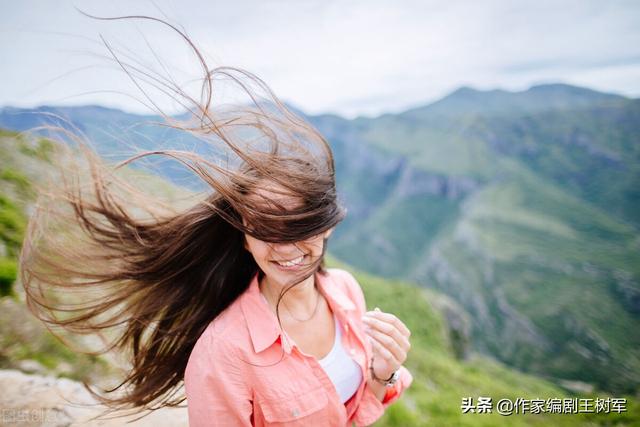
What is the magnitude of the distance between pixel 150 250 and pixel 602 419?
10.6 m

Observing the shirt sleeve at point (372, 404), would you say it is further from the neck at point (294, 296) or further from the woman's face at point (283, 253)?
the woman's face at point (283, 253)

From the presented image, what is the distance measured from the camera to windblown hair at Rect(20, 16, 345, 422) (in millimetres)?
2182

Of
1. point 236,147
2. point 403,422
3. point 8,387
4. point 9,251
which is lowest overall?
point 403,422

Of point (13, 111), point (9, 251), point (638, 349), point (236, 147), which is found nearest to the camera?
Result: point (236, 147)

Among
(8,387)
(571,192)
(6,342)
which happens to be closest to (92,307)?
(8,387)

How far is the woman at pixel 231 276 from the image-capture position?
2014mm

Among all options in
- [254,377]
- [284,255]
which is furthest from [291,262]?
[254,377]

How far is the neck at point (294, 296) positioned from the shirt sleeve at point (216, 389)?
0.56 metres

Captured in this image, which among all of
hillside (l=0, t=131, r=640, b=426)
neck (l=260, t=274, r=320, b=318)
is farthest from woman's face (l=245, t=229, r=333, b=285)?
hillside (l=0, t=131, r=640, b=426)

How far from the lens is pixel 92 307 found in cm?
259

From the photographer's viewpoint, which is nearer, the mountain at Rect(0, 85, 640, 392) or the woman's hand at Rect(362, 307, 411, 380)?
the woman's hand at Rect(362, 307, 411, 380)

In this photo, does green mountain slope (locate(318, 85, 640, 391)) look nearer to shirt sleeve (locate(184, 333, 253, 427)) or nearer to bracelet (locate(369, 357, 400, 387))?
bracelet (locate(369, 357, 400, 387))

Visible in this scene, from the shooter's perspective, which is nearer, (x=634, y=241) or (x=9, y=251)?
(x=9, y=251)

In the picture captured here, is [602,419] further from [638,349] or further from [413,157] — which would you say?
[413,157]
